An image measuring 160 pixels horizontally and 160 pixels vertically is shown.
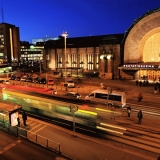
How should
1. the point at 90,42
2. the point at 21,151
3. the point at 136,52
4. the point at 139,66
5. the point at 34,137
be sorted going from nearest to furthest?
the point at 21,151 → the point at 34,137 → the point at 139,66 → the point at 136,52 → the point at 90,42

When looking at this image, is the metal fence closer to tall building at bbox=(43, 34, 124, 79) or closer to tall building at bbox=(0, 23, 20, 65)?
tall building at bbox=(43, 34, 124, 79)

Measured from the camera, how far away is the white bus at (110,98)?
77.7 feet

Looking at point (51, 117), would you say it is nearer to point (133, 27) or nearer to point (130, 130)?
point (130, 130)

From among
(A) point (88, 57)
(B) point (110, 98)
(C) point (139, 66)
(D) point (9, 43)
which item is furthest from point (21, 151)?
(D) point (9, 43)

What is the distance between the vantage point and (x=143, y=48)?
45.0 meters

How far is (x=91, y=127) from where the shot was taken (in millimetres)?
20109

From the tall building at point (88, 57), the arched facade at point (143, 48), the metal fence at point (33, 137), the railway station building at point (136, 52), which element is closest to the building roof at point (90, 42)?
the tall building at point (88, 57)

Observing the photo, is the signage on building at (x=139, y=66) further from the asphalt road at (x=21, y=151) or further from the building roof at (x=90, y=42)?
the asphalt road at (x=21, y=151)

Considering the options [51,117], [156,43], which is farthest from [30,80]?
[156,43]

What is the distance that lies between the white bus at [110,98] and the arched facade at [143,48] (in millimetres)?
19674

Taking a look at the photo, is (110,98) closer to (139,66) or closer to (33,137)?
(33,137)

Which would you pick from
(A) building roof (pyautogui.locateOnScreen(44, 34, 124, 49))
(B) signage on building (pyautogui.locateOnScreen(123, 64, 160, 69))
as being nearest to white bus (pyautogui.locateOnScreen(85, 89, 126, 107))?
(B) signage on building (pyautogui.locateOnScreen(123, 64, 160, 69))

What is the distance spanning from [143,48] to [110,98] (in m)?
25.6

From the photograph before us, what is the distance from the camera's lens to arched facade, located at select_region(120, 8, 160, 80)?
135ft
